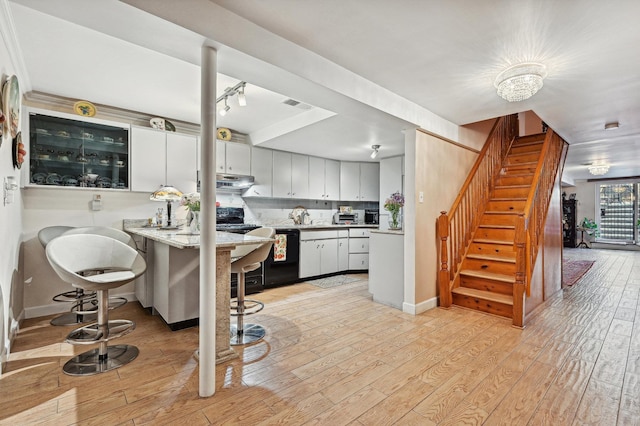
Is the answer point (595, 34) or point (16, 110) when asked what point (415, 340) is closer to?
point (595, 34)

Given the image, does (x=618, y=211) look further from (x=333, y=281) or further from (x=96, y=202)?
(x=96, y=202)

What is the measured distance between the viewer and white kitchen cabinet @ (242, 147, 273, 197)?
479 cm

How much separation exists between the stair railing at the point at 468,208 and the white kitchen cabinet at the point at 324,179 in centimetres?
247

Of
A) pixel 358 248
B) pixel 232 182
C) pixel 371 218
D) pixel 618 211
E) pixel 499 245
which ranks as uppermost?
pixel 232 182

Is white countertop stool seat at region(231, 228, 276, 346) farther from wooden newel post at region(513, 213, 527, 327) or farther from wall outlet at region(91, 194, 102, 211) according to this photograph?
wooden newel post at region(513, 213, 527, 327)

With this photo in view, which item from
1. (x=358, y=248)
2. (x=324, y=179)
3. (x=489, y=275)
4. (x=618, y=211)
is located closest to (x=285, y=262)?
(x=358, y=248)

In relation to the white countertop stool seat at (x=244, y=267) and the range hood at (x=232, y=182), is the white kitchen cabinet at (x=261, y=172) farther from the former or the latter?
the white countertop stool seat at (x=244, y=267)

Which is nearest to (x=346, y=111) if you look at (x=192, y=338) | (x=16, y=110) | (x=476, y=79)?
(x=476, y=79)

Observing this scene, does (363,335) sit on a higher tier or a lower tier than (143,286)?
lower

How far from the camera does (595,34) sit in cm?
196

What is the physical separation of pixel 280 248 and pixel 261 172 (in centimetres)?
129

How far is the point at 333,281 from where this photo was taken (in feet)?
16.2

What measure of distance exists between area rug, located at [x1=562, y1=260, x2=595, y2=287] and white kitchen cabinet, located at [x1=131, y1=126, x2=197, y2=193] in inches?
236

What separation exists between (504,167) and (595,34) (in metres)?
3.41
